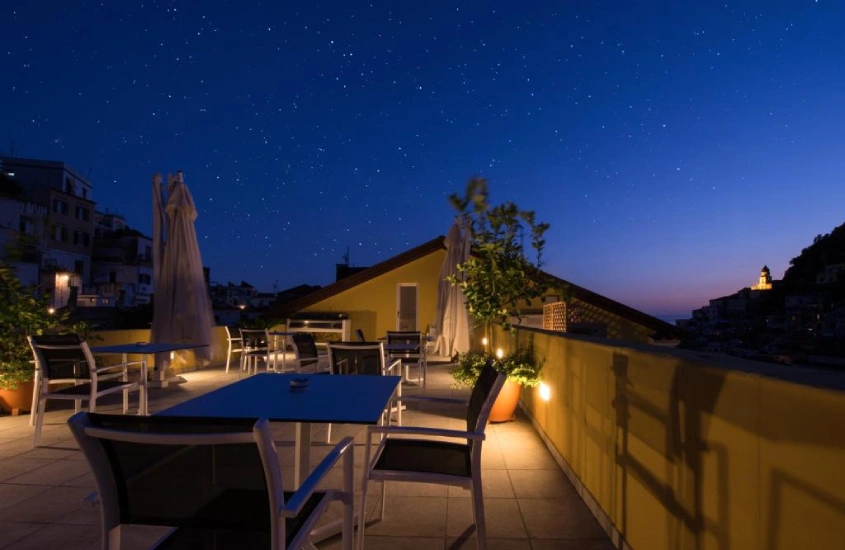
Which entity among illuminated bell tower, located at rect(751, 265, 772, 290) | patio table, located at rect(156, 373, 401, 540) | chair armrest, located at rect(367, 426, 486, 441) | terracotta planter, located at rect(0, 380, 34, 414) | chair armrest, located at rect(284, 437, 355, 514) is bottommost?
terracotta planter, located at rect(0, 380, 34, 414)

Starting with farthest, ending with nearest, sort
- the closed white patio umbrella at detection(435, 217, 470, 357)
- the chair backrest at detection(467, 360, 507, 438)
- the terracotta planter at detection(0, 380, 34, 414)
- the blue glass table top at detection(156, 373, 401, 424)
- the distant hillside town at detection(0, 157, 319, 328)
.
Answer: the distant hillside town at detection(0, 157, 319, 328) → the closed white patio umbrella at detection(435, 217, 470, 357) → the terracotta planter at detection(0, 380, 34, 414) → the chair backrest at detection(467, 360, 507, 438) → the blue glass table top at detection(156, 373, 401, 424)

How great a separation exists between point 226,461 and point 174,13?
13.1 m

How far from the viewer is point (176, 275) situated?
7770 mm

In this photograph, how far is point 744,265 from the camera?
34.2 metres

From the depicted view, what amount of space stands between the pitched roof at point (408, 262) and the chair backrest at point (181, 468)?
13.5 meters

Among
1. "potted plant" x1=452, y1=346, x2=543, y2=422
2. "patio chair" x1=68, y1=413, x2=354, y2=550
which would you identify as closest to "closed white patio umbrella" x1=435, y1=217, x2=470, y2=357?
"potted plant" x1=452, y1=346, x2=543, y2=422

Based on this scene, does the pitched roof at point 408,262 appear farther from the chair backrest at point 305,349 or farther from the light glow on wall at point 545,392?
the light glow on wall at point 545,392

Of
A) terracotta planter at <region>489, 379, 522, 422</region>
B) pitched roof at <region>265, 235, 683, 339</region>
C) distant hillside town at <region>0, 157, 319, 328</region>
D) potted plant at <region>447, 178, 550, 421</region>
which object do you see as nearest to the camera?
terracotta planter at <region>489, 379, 522, 422</region>

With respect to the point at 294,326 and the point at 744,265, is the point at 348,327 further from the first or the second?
the point at 744,265

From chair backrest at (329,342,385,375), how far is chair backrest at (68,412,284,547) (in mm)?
3208

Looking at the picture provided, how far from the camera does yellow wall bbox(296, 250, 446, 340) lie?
50.7 feet

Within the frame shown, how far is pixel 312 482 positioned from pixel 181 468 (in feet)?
1.26

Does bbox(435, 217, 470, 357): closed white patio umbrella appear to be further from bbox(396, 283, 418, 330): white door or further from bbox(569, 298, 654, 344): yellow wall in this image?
bbox(569, 298, 654, 344): yellow wall

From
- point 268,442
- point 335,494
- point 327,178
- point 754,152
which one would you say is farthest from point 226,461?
point 327,178
